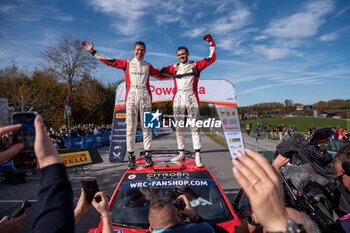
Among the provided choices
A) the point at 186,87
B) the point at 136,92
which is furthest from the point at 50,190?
the point at 186,87

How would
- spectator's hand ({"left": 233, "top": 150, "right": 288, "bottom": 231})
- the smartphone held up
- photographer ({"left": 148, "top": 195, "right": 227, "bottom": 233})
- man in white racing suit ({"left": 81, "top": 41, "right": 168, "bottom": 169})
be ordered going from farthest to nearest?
man in white racing suit ({"left": 81, "top": 41, "right": 168, "bottom": 169}) → photographer ({"left": 148, "top": 195, "right": 227, "bottom": 233}) → the smartphone held up → spectator's hand ({"left": 233, "top": 150, "right": 288, "bottom": 231})

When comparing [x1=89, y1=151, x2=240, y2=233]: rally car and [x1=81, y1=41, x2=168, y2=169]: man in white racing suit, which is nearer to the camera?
[x1=89, y1=151, x2=240, y2=233]: rally car

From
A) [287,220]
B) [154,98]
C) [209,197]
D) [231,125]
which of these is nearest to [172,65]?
[209,197]

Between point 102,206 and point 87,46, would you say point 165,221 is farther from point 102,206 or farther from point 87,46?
point 87,46

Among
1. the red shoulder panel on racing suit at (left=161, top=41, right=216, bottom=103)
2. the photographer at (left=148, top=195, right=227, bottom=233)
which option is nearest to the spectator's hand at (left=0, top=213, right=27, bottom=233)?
the photographer at (left=148, top=195, right=227, bottom=233)

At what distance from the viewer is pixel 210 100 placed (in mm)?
10312

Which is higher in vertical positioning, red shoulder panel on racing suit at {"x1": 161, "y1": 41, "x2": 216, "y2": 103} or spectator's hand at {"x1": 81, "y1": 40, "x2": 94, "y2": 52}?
spectator's hand at {"x1": 81, "y1": 40, "x2": 94, "y2": 52}

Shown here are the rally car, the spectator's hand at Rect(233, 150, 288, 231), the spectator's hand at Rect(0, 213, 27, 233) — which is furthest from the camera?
the rally car

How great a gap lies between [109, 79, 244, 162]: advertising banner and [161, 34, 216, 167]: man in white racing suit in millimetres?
5897

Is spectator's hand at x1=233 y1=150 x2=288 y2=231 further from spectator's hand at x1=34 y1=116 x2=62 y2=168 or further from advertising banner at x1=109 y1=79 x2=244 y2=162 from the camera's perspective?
advertising banner at x1=109 y1=79 x2=244 y2=162

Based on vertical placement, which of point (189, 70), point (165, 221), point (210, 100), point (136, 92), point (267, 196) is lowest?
point (165, 221)

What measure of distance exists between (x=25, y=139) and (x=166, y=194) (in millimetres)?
2093

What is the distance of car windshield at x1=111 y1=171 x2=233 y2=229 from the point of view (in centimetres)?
246

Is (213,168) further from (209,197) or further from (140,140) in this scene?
(140,140)
